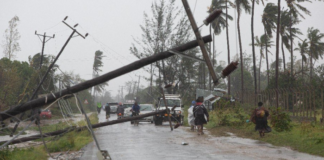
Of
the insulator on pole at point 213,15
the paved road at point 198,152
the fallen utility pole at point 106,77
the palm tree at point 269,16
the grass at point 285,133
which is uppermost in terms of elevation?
the palm tree at point 269,16

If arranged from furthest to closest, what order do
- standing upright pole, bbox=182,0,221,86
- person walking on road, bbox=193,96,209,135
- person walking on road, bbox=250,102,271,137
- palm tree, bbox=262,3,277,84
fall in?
1. palm tree, bbox=262,3,277,84
2. person walking on road, bbox=193,96,209,135
3. person walking on road, bbox=250,102,271,137
4. standing upright pole, bbox=182,0,221,86

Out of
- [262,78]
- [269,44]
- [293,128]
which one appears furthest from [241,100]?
[262,78]

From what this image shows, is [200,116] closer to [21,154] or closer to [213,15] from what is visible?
[21,154]

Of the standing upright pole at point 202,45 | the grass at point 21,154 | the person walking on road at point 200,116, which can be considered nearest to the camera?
the standing upright pole at point 202,45

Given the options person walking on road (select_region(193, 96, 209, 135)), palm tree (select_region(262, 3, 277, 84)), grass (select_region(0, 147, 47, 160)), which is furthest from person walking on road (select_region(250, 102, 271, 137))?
palm tree (select_region(262, 3, 277, 84))

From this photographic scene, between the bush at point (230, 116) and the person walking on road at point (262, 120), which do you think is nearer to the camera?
the person walking on road at point (262, 120)

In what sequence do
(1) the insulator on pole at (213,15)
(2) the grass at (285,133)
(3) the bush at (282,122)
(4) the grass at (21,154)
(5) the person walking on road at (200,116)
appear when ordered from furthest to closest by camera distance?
(5) the person walking on road at (200,116) < (3) the bush at (282,122) < (2) the grass at (285,133) < (4) the grass at (21,154) < (1) the insulator on pole at (213,15)

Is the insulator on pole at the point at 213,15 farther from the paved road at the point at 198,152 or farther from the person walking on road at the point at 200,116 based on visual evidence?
the person walking on road at the point at 200,116

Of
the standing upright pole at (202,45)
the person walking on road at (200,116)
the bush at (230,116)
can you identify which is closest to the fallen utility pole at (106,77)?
the standing upright pole at (202,45)

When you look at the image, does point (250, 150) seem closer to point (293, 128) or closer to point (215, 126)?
point (293, 128)

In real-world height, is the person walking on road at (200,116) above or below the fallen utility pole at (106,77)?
below

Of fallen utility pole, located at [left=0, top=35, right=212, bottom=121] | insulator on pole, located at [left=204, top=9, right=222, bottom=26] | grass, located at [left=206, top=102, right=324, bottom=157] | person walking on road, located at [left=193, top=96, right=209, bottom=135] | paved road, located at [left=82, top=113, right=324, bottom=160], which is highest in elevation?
insulator on pole, located at [left=204, top=9, right=222, bottom=26]

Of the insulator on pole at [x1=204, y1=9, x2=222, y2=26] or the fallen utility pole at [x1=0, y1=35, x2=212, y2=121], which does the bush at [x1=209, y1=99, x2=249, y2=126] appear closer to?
the fallen utility pole at [x1=0, y1=35, x2=212, y2=121]

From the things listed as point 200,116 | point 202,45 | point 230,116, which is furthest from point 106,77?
point 230,116
